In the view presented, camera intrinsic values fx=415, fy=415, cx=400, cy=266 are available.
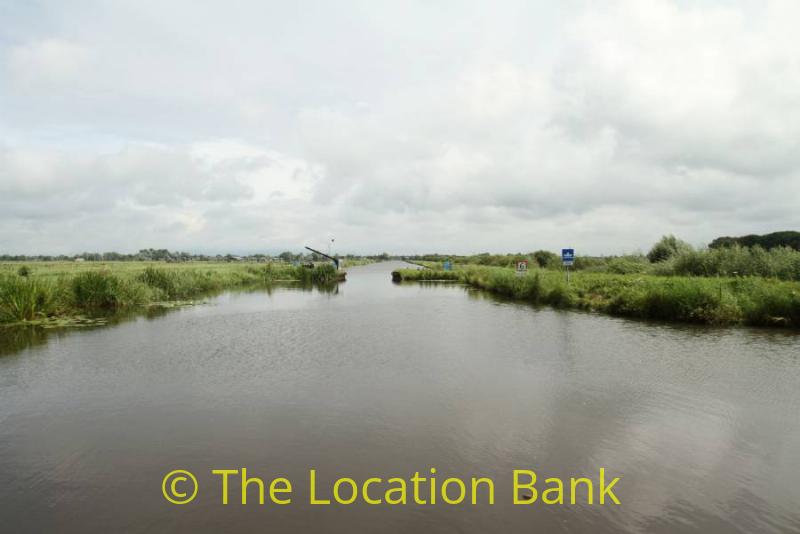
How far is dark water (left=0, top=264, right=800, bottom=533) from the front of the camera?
4.57 metres

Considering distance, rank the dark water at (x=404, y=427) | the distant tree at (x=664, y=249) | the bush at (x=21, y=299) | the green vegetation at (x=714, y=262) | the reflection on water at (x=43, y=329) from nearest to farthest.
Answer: the dark water at (x=404, y=427)
the reflection on water at (x=43, y=329)
the bush at (x=21, y=299)
the green vegetation at (x=714, y=262)
the distant tree at (x=664, y=249)

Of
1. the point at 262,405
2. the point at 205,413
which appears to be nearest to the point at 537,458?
the point at 262,405

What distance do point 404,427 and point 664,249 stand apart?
3426 cm

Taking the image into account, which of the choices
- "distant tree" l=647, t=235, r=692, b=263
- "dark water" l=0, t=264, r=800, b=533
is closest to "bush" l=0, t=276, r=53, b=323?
"dark water" l=0, t=264, r=800, b=533

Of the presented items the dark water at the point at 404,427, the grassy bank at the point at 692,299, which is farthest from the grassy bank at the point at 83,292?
the grassy bank at the point at 692,299

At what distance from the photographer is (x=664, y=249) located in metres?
33.4

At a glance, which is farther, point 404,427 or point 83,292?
point 83,292

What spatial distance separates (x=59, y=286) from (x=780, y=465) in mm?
25810

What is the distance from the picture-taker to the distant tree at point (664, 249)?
31755 millimetres

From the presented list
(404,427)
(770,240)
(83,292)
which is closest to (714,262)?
(770,240)

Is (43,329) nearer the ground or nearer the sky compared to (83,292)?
nearer the ground

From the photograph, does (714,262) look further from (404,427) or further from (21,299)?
(21,299)

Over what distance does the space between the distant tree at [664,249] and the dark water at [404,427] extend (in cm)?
2067

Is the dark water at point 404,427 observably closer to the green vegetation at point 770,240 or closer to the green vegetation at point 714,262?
the green vegetation at point 714,262
